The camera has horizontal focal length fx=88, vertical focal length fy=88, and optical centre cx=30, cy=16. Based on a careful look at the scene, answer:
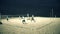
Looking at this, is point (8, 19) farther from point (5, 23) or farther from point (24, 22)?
point (24, 22)

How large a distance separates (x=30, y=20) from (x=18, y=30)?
0.55m

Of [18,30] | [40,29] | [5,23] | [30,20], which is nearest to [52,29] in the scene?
[40,29]

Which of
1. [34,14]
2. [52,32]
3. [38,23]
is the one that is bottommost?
[52,32]

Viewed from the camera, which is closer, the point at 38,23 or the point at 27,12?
the point at 38,23

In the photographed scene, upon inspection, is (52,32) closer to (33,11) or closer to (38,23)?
(38,23)

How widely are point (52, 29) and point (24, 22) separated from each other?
728mm

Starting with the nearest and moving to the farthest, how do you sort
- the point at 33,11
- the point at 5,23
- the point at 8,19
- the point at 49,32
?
the point at 49,32 < the point at 5,23 < the point at 8,19 < the point at 33,11

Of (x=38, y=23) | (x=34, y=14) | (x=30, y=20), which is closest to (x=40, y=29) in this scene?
(x=38, y=23)

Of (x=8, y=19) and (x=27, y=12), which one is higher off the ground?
(x=27, y=12)

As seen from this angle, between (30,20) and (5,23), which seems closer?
(5,23)

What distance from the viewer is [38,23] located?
2.28m

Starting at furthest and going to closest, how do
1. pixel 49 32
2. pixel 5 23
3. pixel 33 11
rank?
pixel 33 11 → pixel 5 23 → pixel 49 32

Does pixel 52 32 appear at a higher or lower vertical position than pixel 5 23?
lower

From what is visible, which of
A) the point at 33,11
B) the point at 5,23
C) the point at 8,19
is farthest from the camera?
the point at 33,11
